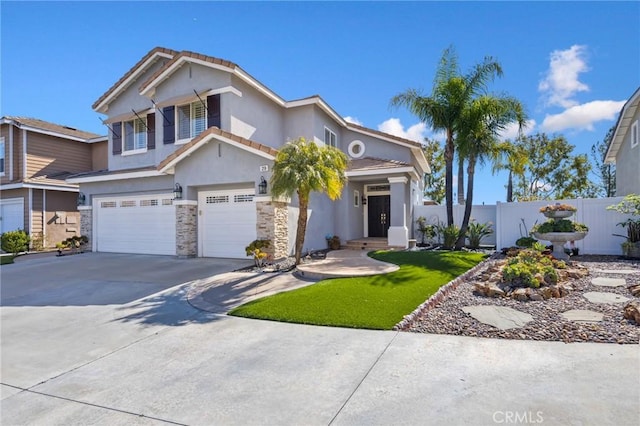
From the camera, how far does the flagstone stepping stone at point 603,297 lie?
6.46 m

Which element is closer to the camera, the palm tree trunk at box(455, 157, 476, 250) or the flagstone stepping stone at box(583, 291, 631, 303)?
the flagstone stepping stone at box(583, 291, 631, 303)

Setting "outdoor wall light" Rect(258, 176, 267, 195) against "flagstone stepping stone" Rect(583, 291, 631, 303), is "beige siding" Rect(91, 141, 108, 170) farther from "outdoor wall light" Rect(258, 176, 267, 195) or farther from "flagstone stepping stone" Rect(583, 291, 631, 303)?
"flagstone stepping stone" Rect(583, 291, 631, 303)

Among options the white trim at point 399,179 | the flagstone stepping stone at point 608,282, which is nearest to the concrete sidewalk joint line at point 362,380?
the flagstone stepping stone at point 608,282

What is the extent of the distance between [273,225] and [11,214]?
1804 cm

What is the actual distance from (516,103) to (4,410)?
16892mm

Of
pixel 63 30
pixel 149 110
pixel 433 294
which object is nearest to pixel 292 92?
pixel 149 110

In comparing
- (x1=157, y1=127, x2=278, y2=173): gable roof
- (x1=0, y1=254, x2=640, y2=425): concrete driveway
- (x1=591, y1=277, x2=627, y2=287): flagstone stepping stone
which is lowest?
(x1=0, y1=254, x2=640, y2=425): concrete driveway

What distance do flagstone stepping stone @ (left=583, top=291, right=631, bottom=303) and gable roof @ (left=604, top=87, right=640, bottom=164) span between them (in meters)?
11.7

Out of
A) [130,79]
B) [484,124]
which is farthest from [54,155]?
[484,124]

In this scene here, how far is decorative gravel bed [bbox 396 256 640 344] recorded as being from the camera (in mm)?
4920

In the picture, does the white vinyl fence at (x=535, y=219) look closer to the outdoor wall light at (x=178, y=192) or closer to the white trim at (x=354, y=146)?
the white trim at (x=354, y=146)

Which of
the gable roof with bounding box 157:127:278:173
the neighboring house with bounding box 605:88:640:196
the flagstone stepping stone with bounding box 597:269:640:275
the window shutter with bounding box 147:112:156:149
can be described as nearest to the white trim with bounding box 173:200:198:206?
the gable roof with bounding box 157:127:278:173

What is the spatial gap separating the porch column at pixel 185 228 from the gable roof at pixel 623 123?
18124 mm

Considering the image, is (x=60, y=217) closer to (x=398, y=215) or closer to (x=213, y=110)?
(x=213, y=110)
